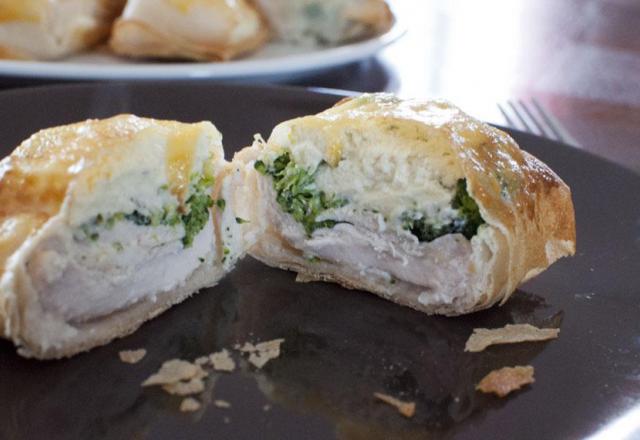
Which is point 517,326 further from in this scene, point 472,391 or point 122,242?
point 122,242

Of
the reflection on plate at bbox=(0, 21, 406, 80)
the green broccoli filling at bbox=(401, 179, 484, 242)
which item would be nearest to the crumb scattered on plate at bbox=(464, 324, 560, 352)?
the green broccoli filling at bbox=(401, 179, 484, 242)

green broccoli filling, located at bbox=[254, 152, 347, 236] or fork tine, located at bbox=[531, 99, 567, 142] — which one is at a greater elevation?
green broccoli filling, located at bbox=[254, 152, 347, 236]

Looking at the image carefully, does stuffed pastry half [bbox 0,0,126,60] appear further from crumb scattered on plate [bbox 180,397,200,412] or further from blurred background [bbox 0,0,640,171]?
crumb scattered on plate [bbox 180,397,200,412]

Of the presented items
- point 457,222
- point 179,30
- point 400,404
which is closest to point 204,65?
point 179,30

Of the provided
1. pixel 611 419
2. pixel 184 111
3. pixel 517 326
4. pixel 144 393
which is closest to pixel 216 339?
pixel 144 393

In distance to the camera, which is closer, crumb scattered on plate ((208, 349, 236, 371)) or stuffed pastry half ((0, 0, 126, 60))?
crumb scattered on plate ((208, 349, 236, 371))

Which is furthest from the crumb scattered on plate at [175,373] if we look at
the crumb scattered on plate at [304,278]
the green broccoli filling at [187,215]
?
the crumb scattered on plate at [304,278]

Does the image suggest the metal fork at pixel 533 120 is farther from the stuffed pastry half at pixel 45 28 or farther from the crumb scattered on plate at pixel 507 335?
the stuffed pastry half at pixel 45 28
